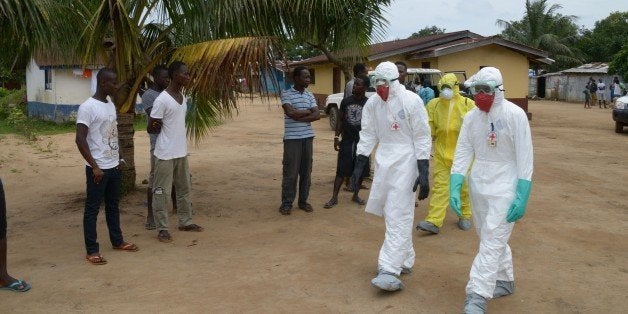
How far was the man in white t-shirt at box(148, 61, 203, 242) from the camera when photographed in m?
5.86

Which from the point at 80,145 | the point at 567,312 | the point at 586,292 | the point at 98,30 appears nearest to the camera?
the point at 567,312

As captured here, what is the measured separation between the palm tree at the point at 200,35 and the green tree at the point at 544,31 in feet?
112

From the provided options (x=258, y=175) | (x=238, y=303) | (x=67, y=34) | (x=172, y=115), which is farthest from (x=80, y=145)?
(x=258, y=175)

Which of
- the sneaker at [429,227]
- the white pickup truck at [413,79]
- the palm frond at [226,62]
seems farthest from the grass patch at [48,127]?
the sneaker at [429,227]

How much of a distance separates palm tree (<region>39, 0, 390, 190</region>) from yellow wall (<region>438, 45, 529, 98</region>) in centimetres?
1492

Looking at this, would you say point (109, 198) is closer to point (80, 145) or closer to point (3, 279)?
point (80, 145)

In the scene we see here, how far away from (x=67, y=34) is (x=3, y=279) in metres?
3.25

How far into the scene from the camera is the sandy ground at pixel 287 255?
447 cm

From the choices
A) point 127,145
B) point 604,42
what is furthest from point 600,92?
point 127,145

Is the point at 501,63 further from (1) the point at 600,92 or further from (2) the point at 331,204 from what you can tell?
(2) the point at 331,204

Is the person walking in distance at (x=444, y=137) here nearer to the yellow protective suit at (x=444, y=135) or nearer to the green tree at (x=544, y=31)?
the yellow protective suit at (x=444, y=135)

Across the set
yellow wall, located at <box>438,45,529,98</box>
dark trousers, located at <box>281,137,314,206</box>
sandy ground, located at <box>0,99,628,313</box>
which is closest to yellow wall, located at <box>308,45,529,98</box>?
yellow wall, located at <box>438,45,529,98</box>

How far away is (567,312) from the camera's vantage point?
423cm

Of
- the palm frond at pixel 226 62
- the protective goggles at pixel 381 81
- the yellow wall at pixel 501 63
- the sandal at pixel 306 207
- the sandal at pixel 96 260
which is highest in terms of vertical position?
the yellow wall at pixel 501 63
